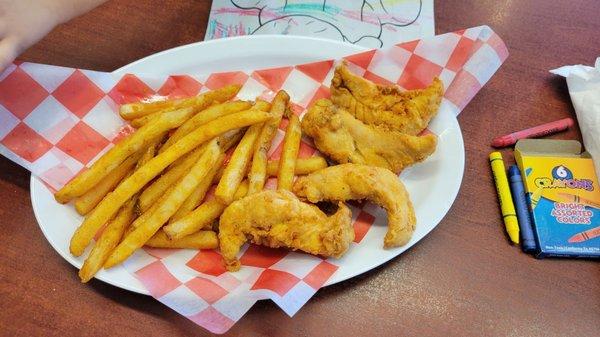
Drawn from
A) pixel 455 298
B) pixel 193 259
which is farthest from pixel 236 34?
pixel 455 298

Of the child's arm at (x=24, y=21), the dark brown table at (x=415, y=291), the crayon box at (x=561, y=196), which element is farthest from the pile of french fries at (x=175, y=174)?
the crayon box at (x=561, y=196)

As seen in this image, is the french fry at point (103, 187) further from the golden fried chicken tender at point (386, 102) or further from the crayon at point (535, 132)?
the crayon at point (535, 132)

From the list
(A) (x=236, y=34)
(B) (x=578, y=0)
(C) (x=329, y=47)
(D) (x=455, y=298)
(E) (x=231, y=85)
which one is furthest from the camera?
(B) (x=578, y=0)

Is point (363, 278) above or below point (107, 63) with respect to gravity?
below

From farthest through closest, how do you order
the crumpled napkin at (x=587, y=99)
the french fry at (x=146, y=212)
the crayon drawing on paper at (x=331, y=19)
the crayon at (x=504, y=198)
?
the crayon drawing on paper at (x=331, y=19) → the crumpled napkin at (x=587, y=99) → the crayon at (x=504, y=198) → the french fry at (x=146, y=212)

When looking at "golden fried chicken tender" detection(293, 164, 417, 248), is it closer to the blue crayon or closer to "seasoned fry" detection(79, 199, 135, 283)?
the blue crayon

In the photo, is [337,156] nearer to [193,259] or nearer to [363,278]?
[363,278]

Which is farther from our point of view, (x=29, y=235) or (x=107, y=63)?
(x=107, y=63)
